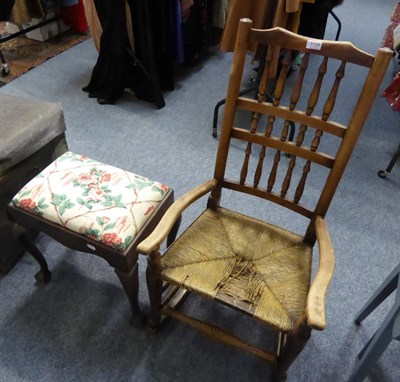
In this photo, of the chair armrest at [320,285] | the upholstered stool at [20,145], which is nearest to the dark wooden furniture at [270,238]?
the chair armrest at [320,285]

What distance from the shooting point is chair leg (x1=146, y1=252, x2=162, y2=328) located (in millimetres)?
948

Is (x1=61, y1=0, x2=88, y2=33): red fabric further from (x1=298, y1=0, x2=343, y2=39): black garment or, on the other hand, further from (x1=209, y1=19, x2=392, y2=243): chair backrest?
(x1=209, y1=19, x2=392, y2=243): chair backrest

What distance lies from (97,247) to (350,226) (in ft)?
4.02

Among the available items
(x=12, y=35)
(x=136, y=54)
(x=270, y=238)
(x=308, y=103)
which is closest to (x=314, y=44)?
(x=308, y=103)

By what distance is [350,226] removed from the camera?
1.67 m

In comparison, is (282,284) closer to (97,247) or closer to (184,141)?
(97,247)

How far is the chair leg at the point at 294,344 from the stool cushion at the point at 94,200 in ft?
1.72

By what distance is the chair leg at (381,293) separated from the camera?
1078 mm

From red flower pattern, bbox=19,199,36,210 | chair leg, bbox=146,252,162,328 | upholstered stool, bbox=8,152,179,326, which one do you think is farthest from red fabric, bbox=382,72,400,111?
red flower pattern, bbox=19,199,36,210

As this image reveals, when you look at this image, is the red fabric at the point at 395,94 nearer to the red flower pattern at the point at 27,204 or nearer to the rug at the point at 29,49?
the red flower pattern at the point at 27,204

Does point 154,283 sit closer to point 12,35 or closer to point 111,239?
point 111,239

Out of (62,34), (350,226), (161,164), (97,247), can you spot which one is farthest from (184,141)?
(62,34)

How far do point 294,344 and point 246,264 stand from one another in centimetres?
27

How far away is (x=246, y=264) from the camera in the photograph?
1.06 meters
